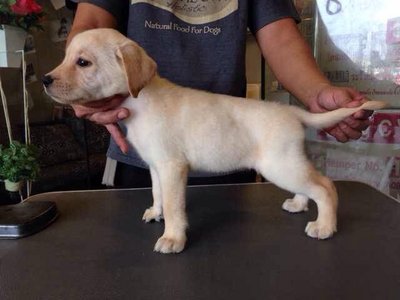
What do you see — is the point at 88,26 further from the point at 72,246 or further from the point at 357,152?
the point at 357,152

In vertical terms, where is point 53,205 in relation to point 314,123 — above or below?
below

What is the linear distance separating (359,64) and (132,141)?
178 centimetres

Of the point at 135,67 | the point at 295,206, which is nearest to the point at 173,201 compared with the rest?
the point at 135,67

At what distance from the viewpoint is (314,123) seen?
1.09 metres

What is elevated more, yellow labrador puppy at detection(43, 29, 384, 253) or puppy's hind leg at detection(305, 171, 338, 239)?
yellow labrador puppy at detection(43, 29, 384, 253)

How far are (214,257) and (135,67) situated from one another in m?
0.43

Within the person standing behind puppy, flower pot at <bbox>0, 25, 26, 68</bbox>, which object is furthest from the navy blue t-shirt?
flower pot at <bbox>0, 25, 26, 68</bbox>

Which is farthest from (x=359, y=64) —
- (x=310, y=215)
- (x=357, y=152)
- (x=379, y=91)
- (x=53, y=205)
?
(x=53, y=205)

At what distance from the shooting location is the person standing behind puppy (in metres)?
1.39

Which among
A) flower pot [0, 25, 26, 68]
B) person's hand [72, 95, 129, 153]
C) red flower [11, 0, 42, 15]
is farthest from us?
flower pot [0, 25, 26, 68]

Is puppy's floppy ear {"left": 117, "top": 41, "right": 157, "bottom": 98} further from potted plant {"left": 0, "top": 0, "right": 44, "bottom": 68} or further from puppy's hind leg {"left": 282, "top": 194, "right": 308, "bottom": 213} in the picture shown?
potted plant {"left": 0, "top": 0, "right": 44, "bottom": 68}

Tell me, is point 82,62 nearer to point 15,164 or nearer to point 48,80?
point 48,80

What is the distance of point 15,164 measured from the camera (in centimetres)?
135

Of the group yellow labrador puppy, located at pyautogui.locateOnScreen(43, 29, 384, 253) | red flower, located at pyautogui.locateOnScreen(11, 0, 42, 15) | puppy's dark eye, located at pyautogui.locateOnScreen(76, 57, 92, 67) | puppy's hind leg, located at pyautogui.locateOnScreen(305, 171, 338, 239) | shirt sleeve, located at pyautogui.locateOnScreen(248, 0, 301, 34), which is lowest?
puppy's hind leg, located at pyautogui.locateOnScreen(305, 171, 338, 239)
